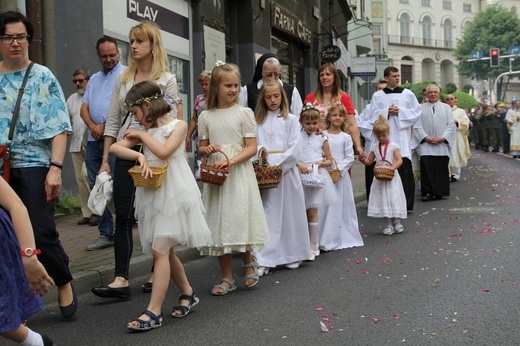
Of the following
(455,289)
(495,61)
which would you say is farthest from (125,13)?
(495,61)

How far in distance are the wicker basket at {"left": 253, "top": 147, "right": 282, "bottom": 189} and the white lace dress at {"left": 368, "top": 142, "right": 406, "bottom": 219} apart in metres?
3.36

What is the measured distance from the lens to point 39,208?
5.25 m

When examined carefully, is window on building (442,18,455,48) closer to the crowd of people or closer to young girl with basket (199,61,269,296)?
the crowd of people

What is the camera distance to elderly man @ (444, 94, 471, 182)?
734 inches

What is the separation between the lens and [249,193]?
6422mm

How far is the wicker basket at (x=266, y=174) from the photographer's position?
6.84 meters

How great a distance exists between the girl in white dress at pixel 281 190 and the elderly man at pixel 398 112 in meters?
4.77

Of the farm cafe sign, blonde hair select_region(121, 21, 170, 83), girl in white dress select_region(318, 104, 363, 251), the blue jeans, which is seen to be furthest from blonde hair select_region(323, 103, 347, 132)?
the farm cafe sign

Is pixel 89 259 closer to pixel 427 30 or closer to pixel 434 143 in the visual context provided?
pixel 434 143

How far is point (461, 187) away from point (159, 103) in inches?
499

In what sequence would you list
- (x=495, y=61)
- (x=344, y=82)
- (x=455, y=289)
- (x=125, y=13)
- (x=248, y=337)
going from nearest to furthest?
(x=248, y=337) → (x=455, y=289) → (x=125, y=13) → (x=344, y=82) → (x=495, y=61)

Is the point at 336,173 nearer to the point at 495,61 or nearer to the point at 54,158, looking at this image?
the point at 54,158

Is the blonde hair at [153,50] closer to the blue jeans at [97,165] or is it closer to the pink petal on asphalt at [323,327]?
the blue jeans at [97,165]

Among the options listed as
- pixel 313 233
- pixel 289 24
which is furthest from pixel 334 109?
pixel 289 24
